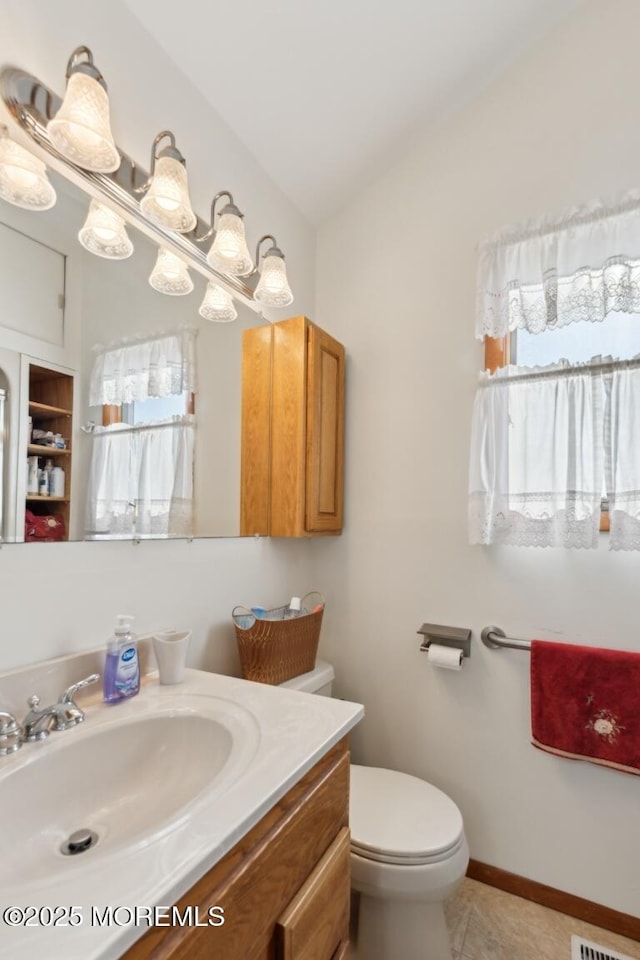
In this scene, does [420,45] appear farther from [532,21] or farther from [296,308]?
[296,308]

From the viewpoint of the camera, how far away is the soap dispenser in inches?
35.3

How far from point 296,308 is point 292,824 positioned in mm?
1616

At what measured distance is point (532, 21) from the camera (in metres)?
1.40

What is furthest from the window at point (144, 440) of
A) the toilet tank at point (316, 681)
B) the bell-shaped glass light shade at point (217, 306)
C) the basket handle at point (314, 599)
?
the basket handle at point (314, 599)

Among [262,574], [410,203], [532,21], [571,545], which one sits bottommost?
[262,574]

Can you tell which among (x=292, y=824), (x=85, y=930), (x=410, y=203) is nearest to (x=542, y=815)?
(x=292, y=824)

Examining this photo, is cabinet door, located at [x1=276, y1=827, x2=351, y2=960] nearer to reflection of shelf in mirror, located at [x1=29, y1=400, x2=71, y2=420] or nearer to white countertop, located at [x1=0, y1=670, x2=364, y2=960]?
white countertop, located at [x1=0, y1=670, x2=364, y2=960]

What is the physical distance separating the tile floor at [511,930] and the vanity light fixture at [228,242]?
78.2 inches

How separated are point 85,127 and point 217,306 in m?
0.52

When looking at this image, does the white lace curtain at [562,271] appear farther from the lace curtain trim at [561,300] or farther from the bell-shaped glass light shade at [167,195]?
the bell-shaped glass light shade at [167,195]

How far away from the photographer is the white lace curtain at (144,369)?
978 mm

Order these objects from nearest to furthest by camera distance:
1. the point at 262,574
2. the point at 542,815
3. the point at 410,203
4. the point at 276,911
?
1. the point at 276,911
2. the point at 542,815
3. the point at 262,574
4. the point at 410,203

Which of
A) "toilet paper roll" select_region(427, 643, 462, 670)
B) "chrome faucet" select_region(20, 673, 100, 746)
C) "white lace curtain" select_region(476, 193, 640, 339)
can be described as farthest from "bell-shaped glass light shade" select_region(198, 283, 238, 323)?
"toilet paper roll" select_region(427, 643, 462, 670)

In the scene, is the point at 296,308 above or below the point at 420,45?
below
